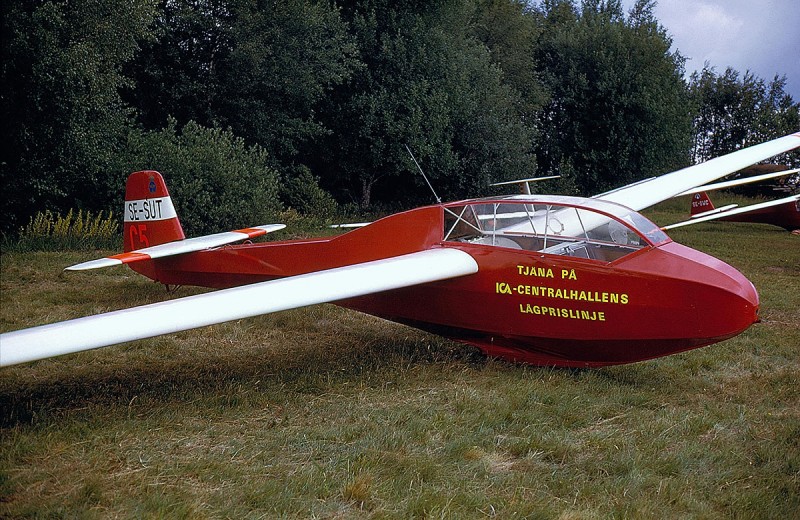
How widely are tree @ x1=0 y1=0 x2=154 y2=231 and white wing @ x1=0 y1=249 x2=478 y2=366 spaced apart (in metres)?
10.0

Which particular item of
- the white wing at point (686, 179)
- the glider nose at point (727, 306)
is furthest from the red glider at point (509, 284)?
the white wing at point (686, 179)

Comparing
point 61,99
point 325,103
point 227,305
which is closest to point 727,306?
point 227,305

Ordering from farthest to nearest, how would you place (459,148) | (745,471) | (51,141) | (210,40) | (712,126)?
(712,126) < (459,148) < (210,40) < (51,141) < (745,471)

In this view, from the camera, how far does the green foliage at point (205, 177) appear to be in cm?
1579

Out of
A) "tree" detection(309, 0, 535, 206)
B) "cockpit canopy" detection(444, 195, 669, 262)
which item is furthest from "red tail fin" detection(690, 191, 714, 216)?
"cockpit canopy" detection(444, 195, 669, 262)

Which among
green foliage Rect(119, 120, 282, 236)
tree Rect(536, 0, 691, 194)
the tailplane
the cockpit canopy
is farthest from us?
tree Rect(536, 0, 691, 194)

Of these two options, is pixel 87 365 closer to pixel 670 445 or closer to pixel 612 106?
pixel 670 445

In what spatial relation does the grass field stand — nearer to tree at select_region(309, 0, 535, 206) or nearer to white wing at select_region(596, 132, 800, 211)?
white wing at select_region(596, 132, 800, 211)

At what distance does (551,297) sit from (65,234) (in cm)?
1202

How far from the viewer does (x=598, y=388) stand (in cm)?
618

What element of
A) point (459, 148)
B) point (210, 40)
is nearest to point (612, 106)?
point (459, 148)

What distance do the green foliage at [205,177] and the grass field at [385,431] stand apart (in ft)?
26.2

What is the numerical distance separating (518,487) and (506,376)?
2.33 m

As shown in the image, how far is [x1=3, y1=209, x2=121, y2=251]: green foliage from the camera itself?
13860mm
